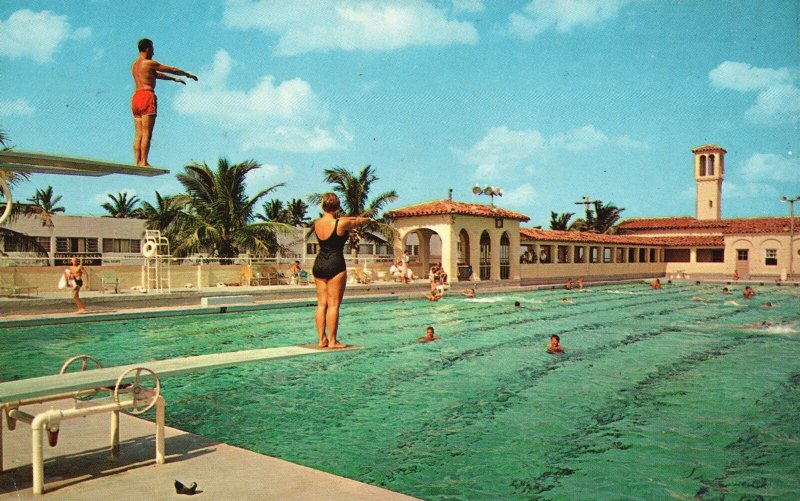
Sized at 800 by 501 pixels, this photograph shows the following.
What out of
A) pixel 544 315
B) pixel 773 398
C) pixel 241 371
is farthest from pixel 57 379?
pixel 544 315

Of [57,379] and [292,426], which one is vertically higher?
[57,379]

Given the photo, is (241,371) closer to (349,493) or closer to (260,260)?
(349,493)

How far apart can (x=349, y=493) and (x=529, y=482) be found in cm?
239

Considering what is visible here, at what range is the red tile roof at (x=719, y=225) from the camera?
4603 centimetres

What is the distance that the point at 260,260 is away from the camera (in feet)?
88.5

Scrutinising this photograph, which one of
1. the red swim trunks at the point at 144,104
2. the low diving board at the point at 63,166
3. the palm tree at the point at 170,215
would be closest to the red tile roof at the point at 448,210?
the palm tree at the point at 170,215

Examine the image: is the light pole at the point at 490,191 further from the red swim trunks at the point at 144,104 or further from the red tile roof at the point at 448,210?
the red swim trunks at the point at 144,104

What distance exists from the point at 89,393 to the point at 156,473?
0.95m

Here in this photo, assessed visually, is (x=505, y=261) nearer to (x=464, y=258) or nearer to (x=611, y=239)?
(x=464, y=258)

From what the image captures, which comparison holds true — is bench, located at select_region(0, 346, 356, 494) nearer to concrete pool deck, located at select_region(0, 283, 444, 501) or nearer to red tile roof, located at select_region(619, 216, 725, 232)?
concrete pool deck, located at select_region(0, 283, 444, 501)

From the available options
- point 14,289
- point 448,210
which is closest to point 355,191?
point 448,210

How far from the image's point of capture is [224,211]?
91.0 feet

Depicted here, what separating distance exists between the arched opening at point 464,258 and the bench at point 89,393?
2752 centimetres

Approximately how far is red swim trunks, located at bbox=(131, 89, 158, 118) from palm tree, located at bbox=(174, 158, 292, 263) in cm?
2136
